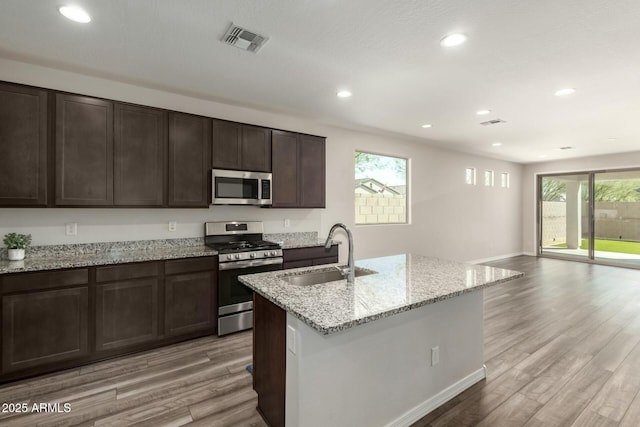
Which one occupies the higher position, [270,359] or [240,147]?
[240,147]

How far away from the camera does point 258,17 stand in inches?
83.4

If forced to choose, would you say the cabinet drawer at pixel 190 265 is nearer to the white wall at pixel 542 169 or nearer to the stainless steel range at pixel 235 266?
the stainless steel range at pixel 235 266

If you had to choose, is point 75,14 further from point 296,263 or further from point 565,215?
point 565,215

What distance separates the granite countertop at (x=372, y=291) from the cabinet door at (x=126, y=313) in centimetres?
139

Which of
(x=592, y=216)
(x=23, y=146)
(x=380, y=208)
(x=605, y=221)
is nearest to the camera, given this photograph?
(x=23, y=146)

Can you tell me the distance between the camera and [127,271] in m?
2.76

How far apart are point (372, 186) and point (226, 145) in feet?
9.27

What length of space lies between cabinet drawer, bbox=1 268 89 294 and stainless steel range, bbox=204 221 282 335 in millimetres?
1171

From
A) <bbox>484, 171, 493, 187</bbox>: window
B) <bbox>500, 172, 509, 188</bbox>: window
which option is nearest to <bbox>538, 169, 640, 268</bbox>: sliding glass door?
<bbox>500, 172, 509, 188</bbox>: window

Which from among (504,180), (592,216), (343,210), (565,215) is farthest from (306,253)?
→ (565,215)

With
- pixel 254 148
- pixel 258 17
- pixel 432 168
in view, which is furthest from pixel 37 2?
pixel 432 168

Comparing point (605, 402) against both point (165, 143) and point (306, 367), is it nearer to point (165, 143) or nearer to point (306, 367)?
point (306, 367)

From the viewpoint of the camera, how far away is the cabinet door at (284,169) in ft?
12.9

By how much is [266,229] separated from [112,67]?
7.95 ft
